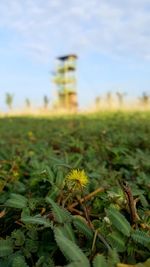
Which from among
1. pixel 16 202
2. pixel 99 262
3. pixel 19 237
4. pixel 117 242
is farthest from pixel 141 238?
pixel 16 202

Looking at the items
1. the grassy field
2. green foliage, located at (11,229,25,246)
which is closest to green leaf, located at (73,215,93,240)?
the grassy field

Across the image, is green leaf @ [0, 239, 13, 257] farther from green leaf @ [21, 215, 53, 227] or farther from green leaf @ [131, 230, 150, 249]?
green leaf @ [131, 230, 150, 249]

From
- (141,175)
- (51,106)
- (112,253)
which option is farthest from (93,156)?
(51,106)

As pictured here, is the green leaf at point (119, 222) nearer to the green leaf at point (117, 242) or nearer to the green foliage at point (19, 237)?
the green leaf at point (117, 242)

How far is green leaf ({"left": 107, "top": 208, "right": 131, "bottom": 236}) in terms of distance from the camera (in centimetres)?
85

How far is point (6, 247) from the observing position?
0.91 meters

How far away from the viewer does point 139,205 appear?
127 centimetres

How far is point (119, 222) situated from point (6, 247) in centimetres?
24

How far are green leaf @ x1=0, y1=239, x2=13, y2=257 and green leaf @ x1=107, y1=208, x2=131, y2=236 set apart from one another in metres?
0.22

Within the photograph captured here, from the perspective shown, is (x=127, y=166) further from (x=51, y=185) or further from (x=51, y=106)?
(x=51, y=106)

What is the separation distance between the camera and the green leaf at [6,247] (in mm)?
895

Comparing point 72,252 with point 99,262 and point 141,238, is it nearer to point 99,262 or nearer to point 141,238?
point 99,262

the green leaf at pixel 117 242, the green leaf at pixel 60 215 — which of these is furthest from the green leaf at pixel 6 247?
the green leaf at pixel 117 242

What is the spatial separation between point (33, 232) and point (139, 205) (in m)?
0.42
